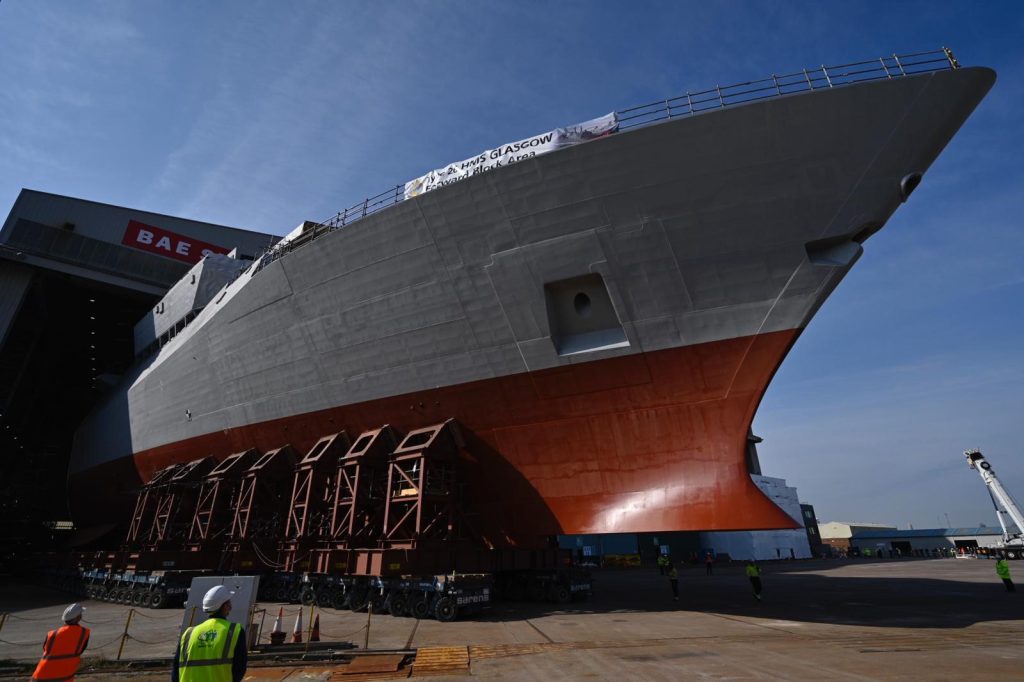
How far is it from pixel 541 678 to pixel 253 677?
3921 mm

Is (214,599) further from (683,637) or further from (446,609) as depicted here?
(446,609)

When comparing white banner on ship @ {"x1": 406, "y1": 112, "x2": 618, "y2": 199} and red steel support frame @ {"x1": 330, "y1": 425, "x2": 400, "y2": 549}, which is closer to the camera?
white banner on ship @ {"x1": 406, "y1": 112, "x2": 618, "y2": 199}

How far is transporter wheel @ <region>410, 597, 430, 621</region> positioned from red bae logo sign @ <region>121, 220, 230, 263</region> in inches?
A: 1099

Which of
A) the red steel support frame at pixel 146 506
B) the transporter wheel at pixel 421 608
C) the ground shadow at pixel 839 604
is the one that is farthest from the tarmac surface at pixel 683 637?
the red steel support frame at pixel 146 506

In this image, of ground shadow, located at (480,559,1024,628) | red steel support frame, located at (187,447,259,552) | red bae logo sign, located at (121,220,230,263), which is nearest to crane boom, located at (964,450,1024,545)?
ground shadow, located at (480,559,1024,628)

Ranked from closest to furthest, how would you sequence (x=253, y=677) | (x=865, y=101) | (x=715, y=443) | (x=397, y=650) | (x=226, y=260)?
(x=253, y=677) → (x=397, y=650) → (x=865, y=101) → (x=715, y=443) → (x=226, y=260)

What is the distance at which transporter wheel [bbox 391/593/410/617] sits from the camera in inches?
471

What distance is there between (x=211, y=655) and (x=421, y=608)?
9395mm

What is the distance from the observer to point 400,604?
12.1m

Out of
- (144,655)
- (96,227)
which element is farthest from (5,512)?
(144,655)

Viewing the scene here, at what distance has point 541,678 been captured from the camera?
21.6 ft

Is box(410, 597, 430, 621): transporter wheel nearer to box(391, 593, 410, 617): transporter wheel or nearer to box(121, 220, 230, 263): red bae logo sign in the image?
box(391, 593, 410, 617): transporter wheel

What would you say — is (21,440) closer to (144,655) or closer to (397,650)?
(144,655)

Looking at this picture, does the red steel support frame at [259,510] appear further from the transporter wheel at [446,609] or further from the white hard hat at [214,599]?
the white hard hat at [214,599]
